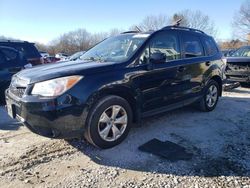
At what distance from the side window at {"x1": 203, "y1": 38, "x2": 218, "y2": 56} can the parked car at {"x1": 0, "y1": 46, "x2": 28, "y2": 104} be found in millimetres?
4727

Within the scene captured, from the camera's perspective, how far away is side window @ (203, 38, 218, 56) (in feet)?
19.4

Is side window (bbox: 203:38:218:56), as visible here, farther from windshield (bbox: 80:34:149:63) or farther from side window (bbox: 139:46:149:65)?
side window (bbox: 139:46:149:65)

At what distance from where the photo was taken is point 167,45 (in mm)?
4887

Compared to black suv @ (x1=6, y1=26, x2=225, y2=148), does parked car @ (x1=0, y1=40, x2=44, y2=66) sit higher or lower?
higher

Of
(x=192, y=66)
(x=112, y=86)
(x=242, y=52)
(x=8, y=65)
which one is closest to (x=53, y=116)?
(x=112, y=86)

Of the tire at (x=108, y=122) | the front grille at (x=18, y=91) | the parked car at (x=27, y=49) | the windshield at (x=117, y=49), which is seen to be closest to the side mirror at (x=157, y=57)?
the windshield at (x=117, y=49)

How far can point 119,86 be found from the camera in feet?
13.0

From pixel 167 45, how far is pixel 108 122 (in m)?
1.90

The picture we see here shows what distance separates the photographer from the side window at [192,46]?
5.25m

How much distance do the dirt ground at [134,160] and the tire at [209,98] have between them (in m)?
0.80

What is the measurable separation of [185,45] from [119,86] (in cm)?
199

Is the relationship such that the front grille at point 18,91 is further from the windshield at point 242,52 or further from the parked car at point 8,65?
the windshield at point 242,52

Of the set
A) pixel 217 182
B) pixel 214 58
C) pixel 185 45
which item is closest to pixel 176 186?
pixel 217 182

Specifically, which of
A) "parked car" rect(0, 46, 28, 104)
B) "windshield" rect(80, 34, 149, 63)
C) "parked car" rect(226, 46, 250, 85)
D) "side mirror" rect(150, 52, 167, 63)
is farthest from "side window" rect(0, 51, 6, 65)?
"parked car" rect(226, 46, 250, 85)
